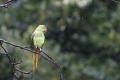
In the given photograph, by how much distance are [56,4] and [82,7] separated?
0.50 meters

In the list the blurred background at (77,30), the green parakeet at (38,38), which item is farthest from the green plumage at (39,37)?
the blurred background at (77,30)

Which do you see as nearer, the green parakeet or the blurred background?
the green parakeet

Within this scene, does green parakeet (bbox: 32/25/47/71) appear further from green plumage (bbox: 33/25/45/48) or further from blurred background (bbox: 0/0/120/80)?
blurred background (bbox: 0/0/120/80)

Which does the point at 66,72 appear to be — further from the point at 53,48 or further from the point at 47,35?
the point at 47,35

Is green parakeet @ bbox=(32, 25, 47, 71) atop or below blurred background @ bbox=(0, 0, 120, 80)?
atop

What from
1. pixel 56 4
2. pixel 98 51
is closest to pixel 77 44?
pixel 98 51

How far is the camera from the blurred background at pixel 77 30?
9.15 metres

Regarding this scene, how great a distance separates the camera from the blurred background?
9148 mm

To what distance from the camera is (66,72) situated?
881 cm

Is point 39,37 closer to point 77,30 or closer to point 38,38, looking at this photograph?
point 38,38

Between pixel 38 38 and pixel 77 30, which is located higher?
pixel 38 38

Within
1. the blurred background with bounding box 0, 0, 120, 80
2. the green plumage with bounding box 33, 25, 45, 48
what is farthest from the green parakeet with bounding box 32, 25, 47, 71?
the blurred background with bounding box 0, 0, 120, 80

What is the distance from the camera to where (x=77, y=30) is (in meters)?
9.80

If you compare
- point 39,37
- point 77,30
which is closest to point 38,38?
point 39,37
